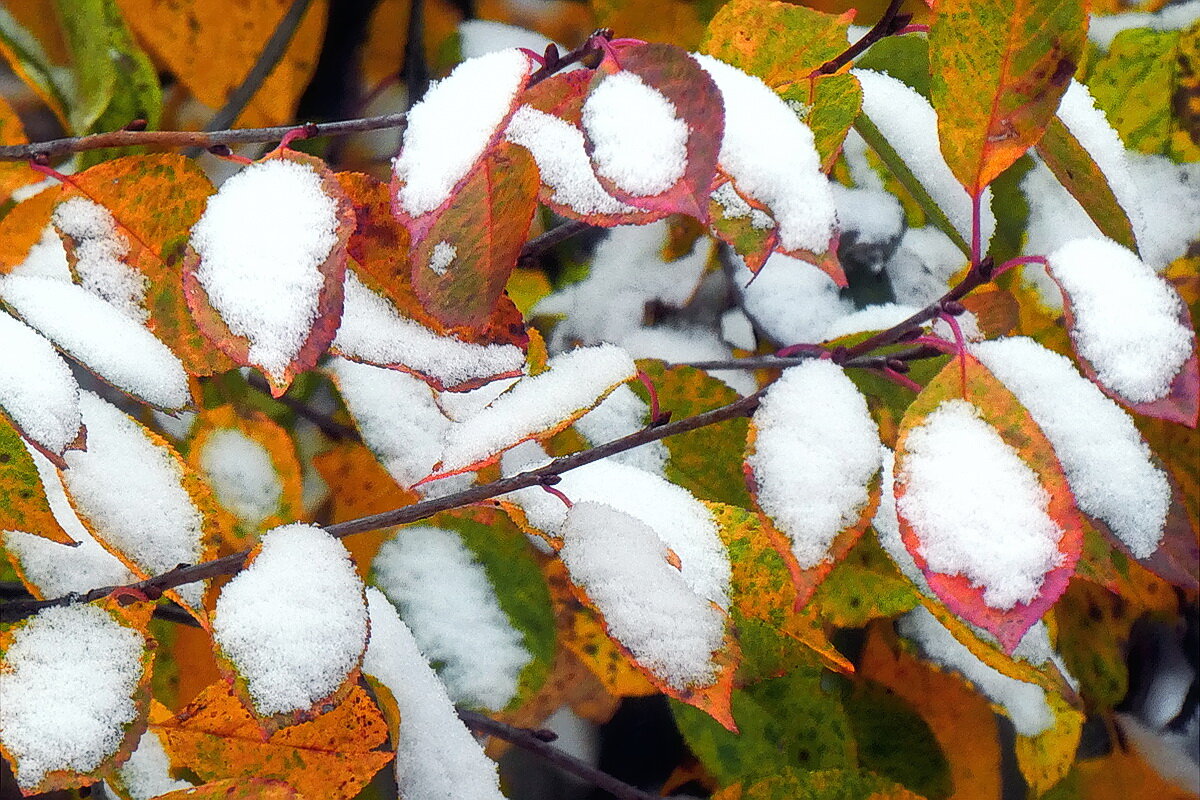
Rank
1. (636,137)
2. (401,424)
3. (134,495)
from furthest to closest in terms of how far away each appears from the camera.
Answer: (401,424), (134,495), (636,137)

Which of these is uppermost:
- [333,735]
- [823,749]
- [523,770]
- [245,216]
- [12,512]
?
[245,216]

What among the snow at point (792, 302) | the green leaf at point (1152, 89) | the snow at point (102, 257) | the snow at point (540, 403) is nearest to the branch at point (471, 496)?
the snow at point (540, 403)

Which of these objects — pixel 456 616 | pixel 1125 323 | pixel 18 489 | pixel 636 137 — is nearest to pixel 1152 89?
pixel 1125 323

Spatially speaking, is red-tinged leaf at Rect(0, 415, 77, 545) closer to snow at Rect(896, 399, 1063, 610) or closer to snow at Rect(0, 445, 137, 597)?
snow at Rect(0, 445, 137, 597)

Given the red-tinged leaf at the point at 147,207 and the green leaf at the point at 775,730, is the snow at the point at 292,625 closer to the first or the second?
the red-tinged leaf at the point at 147,207

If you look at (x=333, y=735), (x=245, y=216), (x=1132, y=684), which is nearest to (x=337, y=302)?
(x=245, y=216)

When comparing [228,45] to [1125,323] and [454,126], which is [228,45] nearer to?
[454,126]

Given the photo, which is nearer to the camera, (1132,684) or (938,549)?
(938,549)

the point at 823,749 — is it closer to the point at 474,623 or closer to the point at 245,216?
the point at 474,623
